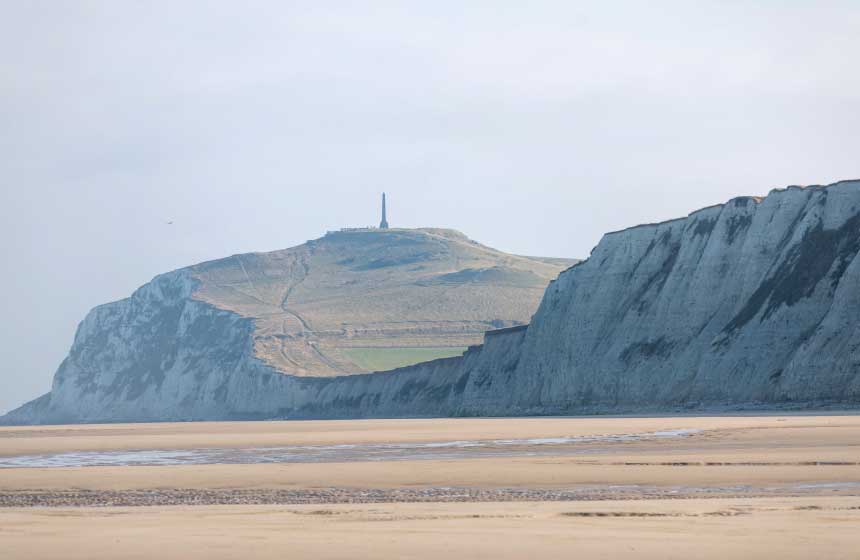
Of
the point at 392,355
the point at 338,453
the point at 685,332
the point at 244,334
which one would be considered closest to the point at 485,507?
the point at 338,453

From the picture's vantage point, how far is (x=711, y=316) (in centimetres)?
6450

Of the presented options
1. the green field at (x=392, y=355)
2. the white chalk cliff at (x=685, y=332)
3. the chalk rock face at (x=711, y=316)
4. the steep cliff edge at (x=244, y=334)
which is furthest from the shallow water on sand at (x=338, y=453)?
the green field at (x=392, y=355)

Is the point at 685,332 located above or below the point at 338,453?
above

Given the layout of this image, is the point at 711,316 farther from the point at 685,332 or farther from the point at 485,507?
the point at 485,507

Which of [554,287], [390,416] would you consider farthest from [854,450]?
[390,416]

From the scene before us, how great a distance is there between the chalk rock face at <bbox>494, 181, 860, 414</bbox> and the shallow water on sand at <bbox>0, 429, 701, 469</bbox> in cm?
1750

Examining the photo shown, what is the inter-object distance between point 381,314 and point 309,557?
164 meters

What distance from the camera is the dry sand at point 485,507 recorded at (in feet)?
38.4

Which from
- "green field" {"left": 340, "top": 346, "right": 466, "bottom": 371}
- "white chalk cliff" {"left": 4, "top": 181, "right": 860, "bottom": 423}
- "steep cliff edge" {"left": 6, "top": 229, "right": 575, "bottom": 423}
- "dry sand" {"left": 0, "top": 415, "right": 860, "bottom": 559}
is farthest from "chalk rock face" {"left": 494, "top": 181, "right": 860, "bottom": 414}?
"green field" {"left": 340, "top": 346, "right": 466, "bottom": 371}

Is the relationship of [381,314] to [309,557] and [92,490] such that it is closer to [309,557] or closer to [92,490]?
[92,490]

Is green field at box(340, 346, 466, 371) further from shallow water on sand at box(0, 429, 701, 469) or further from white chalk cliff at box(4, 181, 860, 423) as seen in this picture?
shallow water on sand at box(0, 429, 701, 469)

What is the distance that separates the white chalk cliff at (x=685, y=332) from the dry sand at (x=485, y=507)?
77.9 ft

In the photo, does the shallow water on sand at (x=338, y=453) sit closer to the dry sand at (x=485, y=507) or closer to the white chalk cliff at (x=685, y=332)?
the dry sand at (x=485, y=507)

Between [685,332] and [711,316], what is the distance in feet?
5.65
